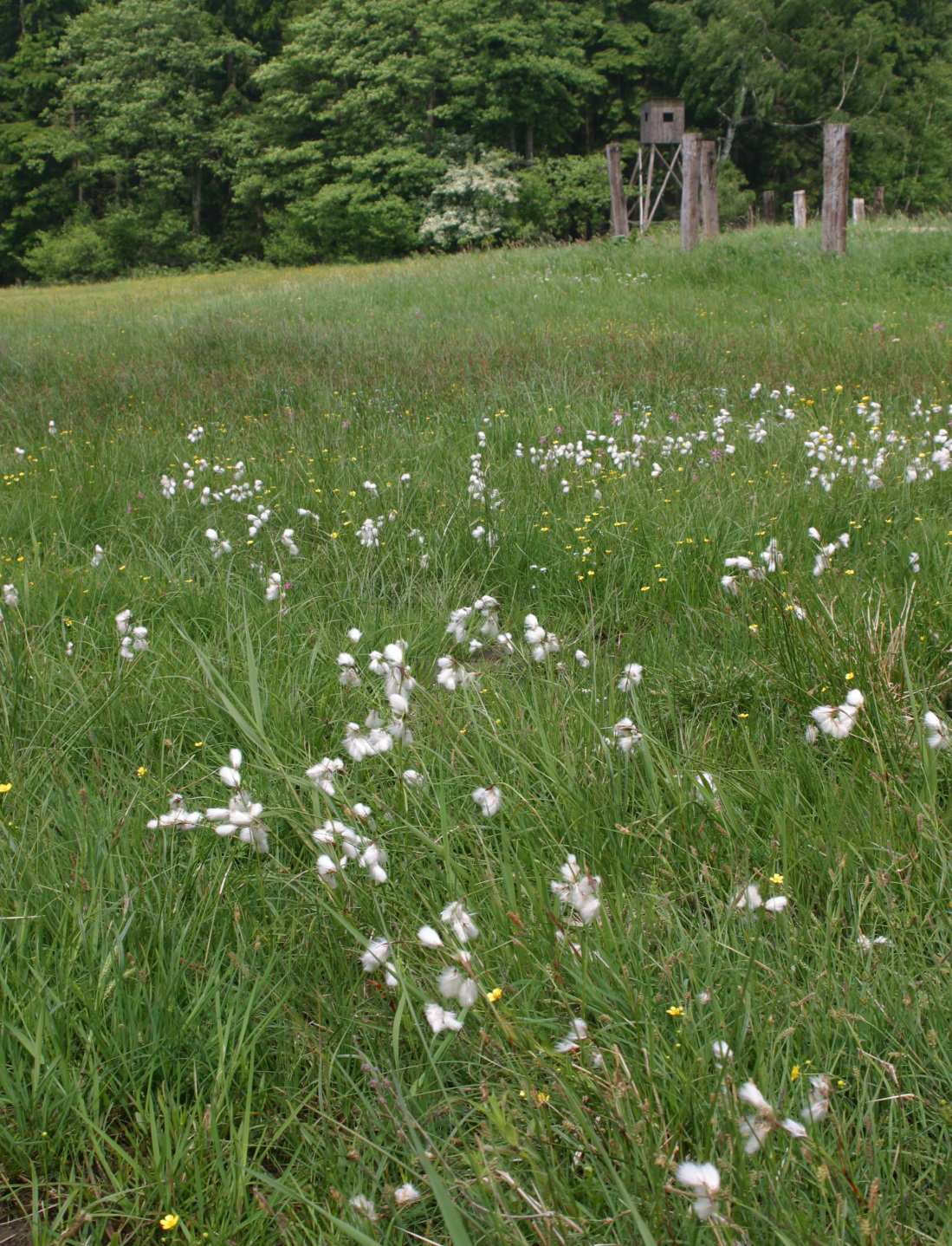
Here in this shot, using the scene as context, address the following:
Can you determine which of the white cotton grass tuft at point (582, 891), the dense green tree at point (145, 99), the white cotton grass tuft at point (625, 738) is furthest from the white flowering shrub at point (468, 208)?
the white cotton grass tuft at point (582, 891)

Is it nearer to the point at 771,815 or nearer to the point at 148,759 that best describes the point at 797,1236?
the point at 771,815

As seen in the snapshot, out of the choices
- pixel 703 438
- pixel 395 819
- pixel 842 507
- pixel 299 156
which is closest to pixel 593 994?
pixel 395 819

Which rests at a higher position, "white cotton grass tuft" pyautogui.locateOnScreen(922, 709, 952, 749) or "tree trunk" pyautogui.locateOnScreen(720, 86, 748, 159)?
"tree trunk" pyautogui.locateOnScreen(720, 86, 748, 159)

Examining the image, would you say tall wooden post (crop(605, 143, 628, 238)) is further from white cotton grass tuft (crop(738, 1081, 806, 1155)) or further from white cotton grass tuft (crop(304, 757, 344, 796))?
white cotton grass tuft (crop(738, 1081, 806, 1155))

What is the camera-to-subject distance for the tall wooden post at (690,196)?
52.0 ft

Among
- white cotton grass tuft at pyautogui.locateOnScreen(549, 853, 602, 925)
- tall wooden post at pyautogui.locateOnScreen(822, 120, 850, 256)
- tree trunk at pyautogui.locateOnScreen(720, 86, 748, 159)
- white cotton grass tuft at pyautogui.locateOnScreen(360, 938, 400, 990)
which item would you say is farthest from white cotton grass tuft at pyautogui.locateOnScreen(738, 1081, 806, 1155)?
tree trunk at pyautogui.locateOnScreen(720, 86, 748, 159)

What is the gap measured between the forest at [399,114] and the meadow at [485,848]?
31173 mm

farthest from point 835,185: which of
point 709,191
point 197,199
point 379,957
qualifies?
point 197,199

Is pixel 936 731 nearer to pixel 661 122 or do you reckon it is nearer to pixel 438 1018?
pixel 438 1018

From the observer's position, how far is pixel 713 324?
952 centimetres

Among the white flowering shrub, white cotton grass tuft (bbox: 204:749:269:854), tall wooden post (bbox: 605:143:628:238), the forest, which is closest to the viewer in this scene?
white cotton grass tuft (bbox: 204:749:269:854)

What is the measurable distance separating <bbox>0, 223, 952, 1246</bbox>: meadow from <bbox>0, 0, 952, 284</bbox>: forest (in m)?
31.2

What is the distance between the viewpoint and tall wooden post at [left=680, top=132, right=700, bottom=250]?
→ 15.9 metres

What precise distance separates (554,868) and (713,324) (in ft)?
27.6
